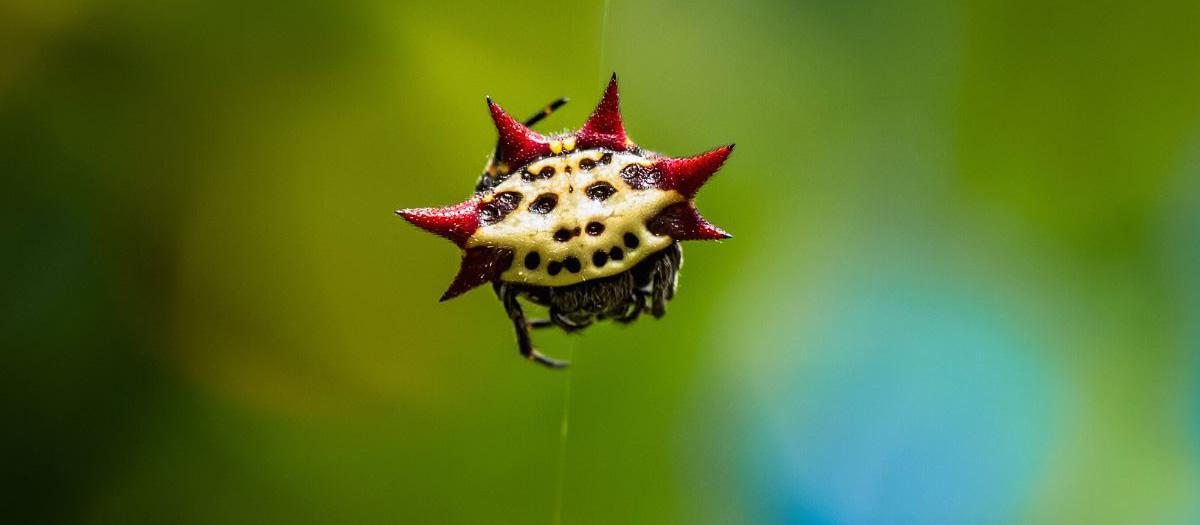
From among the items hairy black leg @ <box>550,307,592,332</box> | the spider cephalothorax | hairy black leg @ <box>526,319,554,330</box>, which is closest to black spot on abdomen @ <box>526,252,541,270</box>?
the spider cephalothorax

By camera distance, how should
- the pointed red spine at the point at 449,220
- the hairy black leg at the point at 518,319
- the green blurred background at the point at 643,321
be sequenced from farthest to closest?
the green blurred background at the point at 643,321
the hairy black leg at the point at 518,319
the pointed red spine at the point at 449,220

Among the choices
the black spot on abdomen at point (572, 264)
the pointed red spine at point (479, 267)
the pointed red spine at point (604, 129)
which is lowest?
the pointed red spine at point (479, 267)

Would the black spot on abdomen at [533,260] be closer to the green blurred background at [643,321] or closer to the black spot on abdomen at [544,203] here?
the black spot on abdomen at [544,203]

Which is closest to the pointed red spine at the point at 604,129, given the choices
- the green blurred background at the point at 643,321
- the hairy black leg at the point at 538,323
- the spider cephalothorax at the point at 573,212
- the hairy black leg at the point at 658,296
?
the spider cephalothorax at the point at 573,212

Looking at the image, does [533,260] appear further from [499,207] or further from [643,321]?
[643,321]

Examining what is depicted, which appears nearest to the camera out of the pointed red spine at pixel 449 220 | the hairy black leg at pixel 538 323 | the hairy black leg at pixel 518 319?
the pointed red spine at pixel 449 220

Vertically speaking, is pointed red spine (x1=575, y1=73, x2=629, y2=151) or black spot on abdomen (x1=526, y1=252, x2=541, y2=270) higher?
pointed red spine (x1=575, y1=73, x2=629, y2=151)

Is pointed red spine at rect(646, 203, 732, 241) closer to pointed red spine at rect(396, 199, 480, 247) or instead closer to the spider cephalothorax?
the spider cephalothorax
